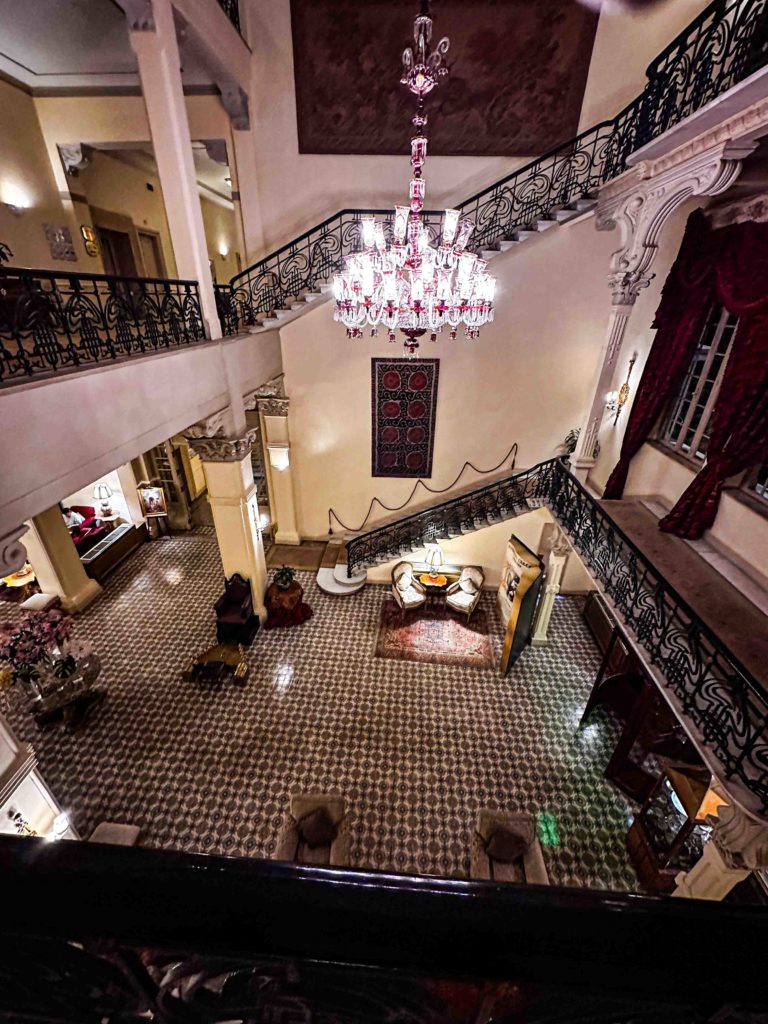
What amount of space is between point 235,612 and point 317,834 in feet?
11.6

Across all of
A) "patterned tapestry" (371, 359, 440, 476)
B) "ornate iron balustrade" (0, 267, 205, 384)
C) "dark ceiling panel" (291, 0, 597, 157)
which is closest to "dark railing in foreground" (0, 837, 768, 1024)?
"ornate iron balustrade" (0, 267, 205, 384)

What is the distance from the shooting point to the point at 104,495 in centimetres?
912

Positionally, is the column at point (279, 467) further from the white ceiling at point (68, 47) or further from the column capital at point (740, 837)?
the column capital at point (740, 837)

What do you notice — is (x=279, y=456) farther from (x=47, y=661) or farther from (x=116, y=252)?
(x=116, y=252)

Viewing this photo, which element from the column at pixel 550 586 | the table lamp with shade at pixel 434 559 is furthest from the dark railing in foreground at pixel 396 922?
the table lamp with shade at pixel 434 559

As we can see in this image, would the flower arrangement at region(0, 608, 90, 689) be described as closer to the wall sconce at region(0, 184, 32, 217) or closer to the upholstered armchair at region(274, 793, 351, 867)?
the upholstered armchair at region(274, 793, 351, 867)

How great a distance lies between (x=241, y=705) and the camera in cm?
611

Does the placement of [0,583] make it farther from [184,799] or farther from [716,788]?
[716,788]

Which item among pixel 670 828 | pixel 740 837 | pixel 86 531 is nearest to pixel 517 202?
pixel 740 837

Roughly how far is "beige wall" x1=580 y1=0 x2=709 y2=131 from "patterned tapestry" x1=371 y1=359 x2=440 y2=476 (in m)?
4.34

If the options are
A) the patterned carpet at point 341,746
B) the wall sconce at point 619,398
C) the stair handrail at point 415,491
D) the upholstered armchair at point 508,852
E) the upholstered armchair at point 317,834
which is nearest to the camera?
the upholstered armchair at point 508,852

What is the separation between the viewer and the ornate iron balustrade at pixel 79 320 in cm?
300

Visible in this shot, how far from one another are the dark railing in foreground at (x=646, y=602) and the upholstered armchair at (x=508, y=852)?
6.47 ft

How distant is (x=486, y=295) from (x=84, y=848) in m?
4.84
